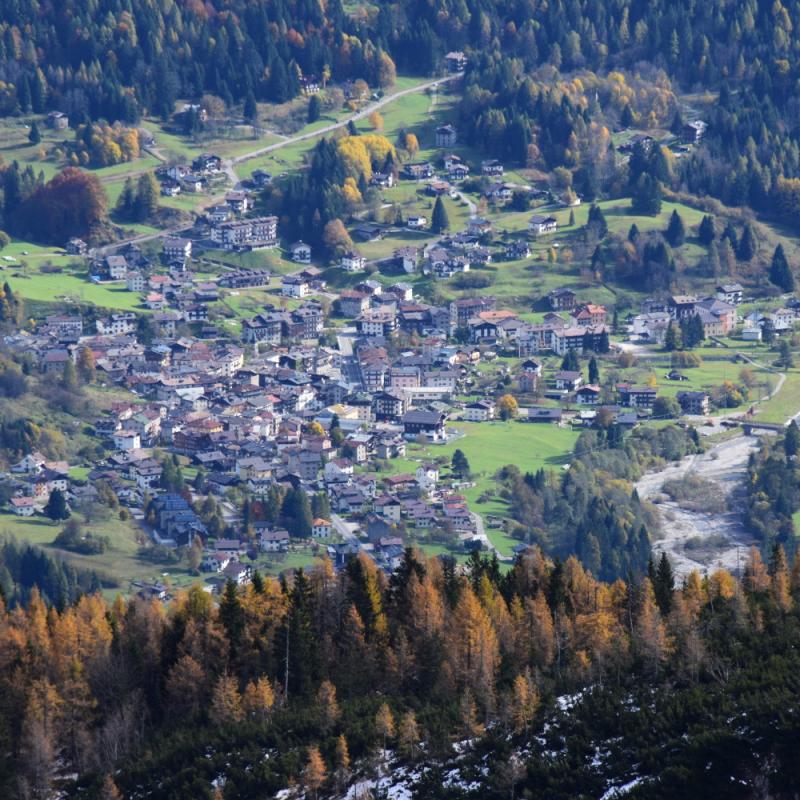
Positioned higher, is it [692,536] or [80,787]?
[80,787]

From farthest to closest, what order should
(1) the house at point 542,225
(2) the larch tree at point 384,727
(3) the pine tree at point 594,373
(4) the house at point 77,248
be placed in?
(1) the house at point 542,225 → (4) the house at point 77,248 → (3) the pine tree at point 594,373 → (2) the larch tree at point 384,727

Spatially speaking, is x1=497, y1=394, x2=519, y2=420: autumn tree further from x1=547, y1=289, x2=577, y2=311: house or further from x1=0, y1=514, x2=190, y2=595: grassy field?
x1=0, y1=514, x2=190, y2=595: grassy field

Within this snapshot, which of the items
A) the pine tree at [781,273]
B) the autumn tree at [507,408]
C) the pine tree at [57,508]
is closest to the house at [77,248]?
the autumn tree at [507,408]

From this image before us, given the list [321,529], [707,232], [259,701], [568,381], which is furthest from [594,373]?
[259,701]

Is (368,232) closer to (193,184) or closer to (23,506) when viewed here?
(193,184)

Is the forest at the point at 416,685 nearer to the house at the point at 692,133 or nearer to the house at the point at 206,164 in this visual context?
the house at the point at 206,164

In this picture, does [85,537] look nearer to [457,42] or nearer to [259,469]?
[259,469]

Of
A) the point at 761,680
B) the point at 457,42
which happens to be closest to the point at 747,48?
the point at 457,42
